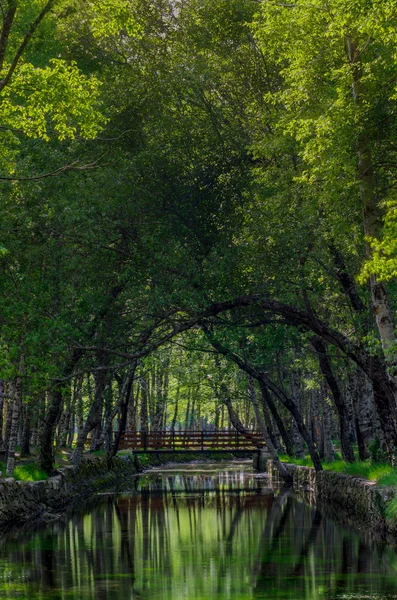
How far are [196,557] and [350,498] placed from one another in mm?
9473

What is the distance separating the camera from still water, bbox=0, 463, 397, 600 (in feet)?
42.3

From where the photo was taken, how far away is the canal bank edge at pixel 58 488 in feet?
75.4

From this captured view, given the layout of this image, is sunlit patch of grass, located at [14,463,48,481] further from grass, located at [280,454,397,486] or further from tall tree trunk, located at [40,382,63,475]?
grass, located at [280,454,397,486]

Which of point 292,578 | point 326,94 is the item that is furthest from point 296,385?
point 292,578

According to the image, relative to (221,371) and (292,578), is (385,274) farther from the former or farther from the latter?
(221,371)

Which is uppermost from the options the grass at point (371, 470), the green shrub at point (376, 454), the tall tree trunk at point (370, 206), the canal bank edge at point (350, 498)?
the tall tree trunk at point (370, 206)

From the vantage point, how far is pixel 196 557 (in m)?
17.2

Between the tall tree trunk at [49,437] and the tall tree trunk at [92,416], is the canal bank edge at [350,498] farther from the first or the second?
the tall tree trunk at [49,437]

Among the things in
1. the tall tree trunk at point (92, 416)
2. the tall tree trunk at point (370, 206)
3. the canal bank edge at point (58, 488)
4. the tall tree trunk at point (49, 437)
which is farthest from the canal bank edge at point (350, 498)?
the tall tree trunk at point (49, 437)

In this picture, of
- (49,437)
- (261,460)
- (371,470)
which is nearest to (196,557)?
(371,470)

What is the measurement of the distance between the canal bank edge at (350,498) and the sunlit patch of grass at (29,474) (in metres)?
9.38

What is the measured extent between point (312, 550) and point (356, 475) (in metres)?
8.80

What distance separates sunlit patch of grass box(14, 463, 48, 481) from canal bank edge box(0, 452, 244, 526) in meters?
0.29

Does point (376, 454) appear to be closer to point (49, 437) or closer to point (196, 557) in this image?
point (49, 437)
